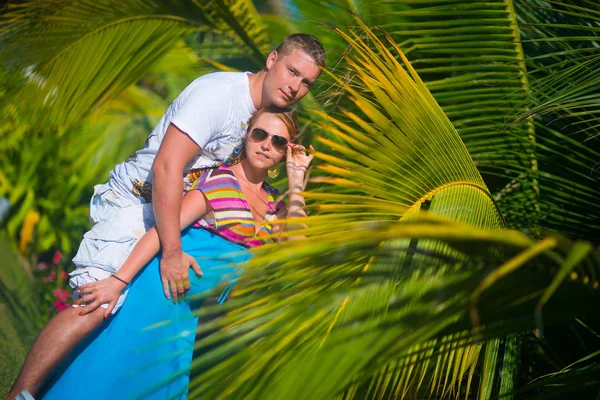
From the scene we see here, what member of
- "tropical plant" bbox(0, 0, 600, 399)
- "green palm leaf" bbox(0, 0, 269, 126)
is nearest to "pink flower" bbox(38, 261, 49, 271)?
"tropical plant" bbox(0, 0, 600, 399)

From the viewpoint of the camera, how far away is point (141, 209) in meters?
2.30

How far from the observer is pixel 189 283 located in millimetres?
2188

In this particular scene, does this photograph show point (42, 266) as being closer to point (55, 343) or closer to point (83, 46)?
point (83, 46)

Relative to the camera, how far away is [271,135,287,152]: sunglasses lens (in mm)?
2289

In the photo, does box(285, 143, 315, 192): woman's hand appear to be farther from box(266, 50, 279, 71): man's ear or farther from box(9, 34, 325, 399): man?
box(266, 50, 279, 71): man's ear

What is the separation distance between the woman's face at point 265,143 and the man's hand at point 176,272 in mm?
444

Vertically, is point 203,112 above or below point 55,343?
above

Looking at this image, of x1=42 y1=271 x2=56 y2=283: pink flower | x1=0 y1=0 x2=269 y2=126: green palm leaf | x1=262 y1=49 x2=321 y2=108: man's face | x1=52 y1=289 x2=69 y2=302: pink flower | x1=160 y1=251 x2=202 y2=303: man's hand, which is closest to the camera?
x1=160 y1=251 x2=202 y2=303: man's hand

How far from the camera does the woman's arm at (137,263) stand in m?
2.10

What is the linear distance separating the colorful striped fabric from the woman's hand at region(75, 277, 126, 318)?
376mm

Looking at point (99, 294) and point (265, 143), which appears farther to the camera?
point (265, 143)

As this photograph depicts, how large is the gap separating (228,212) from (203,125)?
33 centimetres

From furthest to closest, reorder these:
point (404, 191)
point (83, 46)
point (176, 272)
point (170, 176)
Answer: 1. point (83, 46)
2. point (176, 272)
3. point (170, 176)
4. point (404, 191)

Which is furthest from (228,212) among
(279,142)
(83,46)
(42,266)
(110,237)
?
(42,266)
